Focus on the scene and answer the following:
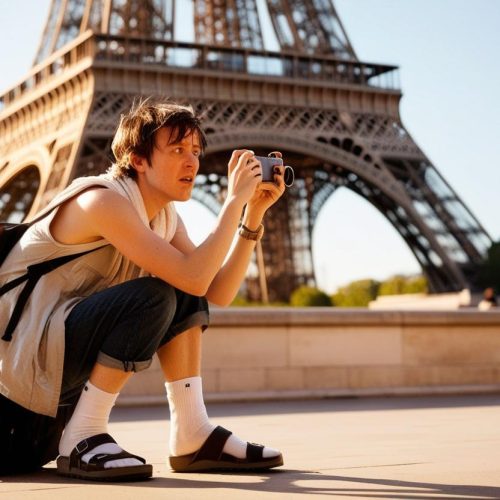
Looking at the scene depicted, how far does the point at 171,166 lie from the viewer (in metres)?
3.68

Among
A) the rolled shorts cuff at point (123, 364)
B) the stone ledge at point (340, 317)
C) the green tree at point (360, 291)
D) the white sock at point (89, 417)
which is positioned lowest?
the white sock at point (89, 417)

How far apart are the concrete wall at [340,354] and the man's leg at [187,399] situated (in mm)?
3856

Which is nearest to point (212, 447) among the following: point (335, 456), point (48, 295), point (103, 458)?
point (103, 458)

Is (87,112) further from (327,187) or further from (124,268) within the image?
(124,268)

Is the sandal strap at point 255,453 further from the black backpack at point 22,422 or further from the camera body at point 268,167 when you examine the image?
the camera body at point 268,167

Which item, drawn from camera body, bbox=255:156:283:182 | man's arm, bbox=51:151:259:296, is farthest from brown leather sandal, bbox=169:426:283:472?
camera body, bbox=255:156:283:182

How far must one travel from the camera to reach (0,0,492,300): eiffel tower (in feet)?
92.7

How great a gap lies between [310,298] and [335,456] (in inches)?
1108

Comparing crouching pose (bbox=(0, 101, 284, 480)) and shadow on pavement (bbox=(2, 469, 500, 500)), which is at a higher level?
crouching pose (bbox=(0, 101, 284, 480))

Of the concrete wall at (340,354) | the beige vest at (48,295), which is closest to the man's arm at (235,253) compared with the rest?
the beige vest at (48,295)

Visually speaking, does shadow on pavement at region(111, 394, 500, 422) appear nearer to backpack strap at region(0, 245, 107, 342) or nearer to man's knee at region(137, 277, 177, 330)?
backpack strap at region(0, 245, 107, 342)

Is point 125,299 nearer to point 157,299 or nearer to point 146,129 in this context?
point 157,299

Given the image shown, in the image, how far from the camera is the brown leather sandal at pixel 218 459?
144 inches

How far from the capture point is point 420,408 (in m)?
7.13
